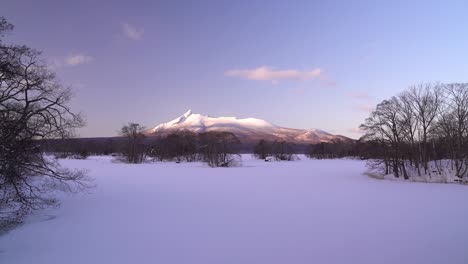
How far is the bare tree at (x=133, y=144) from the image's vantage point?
77.7 m

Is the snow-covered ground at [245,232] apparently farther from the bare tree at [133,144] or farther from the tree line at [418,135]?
the bare tree at [133,144]

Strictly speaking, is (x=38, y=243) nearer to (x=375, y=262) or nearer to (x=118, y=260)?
(x=118, y=260)

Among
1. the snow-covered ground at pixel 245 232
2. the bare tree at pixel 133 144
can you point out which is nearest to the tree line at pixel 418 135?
the snow-covered ground at pixel 245 232

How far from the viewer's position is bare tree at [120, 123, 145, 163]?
7769 centimetres

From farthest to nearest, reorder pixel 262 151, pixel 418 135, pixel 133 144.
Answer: pixel 262 151 → pixel 133 144 → pixel 418 135

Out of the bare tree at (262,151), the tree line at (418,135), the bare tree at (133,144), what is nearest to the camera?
the tree line at (418,135)

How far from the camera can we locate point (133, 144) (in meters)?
80.9

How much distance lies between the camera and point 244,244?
28.9 ft

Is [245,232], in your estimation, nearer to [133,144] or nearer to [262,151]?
[133,144]

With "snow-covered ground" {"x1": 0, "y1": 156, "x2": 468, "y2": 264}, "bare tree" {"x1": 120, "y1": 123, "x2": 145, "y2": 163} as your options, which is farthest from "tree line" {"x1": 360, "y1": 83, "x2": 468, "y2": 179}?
"bare tree" {"x1": 120, "y1": 123, "x2": 145, "y2": 163}

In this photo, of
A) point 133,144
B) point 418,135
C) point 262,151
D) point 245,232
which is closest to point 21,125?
point 245,232

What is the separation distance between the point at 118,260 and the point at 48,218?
24.5ft

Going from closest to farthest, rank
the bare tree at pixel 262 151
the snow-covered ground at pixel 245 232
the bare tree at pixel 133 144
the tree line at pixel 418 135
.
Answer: the snow-covered ground at pixel 245 232, the tree line at pixel 418 135, the bare tree at pixel 133 144, the bare tree at pixel 262 151

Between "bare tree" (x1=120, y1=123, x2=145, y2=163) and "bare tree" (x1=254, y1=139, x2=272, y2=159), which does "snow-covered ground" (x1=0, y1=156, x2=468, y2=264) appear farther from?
"bare tree" (x1=254, y1=139, x2=272, y2=159)
